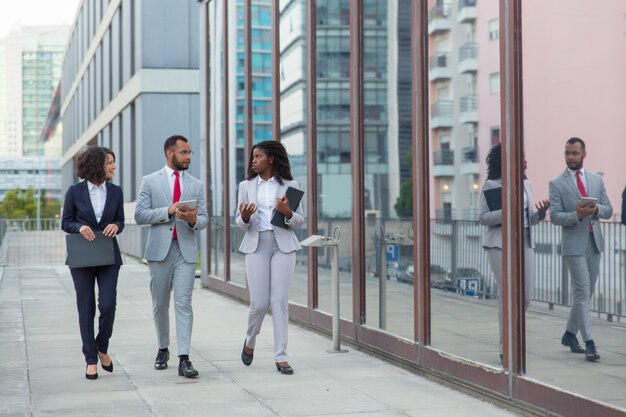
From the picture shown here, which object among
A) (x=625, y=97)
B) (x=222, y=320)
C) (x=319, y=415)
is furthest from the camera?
(x=222, y=320)

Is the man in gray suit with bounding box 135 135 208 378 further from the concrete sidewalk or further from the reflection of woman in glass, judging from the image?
the reflection of woman in glass

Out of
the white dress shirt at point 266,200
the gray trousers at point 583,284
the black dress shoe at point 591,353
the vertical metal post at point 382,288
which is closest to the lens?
the gray trousers at point 583,284

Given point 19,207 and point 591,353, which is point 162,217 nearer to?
point 591,353

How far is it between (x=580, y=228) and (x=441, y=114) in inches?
87.8

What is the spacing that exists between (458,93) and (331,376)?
241 centimetres

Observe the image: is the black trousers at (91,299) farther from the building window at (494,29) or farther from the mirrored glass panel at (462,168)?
the building window at (494,29)

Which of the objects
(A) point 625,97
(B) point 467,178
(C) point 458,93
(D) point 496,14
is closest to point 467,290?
(B) point 467,178

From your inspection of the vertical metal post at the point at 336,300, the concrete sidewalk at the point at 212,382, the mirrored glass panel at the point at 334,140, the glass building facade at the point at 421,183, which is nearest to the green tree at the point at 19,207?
the concrete sidewalk at the point at 212,382

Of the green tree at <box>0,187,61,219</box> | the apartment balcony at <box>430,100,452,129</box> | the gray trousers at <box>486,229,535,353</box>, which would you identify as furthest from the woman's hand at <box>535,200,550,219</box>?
the green tree at <box>0,187,61,219</box>

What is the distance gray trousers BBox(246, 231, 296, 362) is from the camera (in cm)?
832

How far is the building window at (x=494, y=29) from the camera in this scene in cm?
680

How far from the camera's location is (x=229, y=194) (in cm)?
1560

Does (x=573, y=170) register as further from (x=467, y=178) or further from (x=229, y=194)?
(x=229, y=194)

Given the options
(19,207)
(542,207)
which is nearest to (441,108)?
(542,207)
